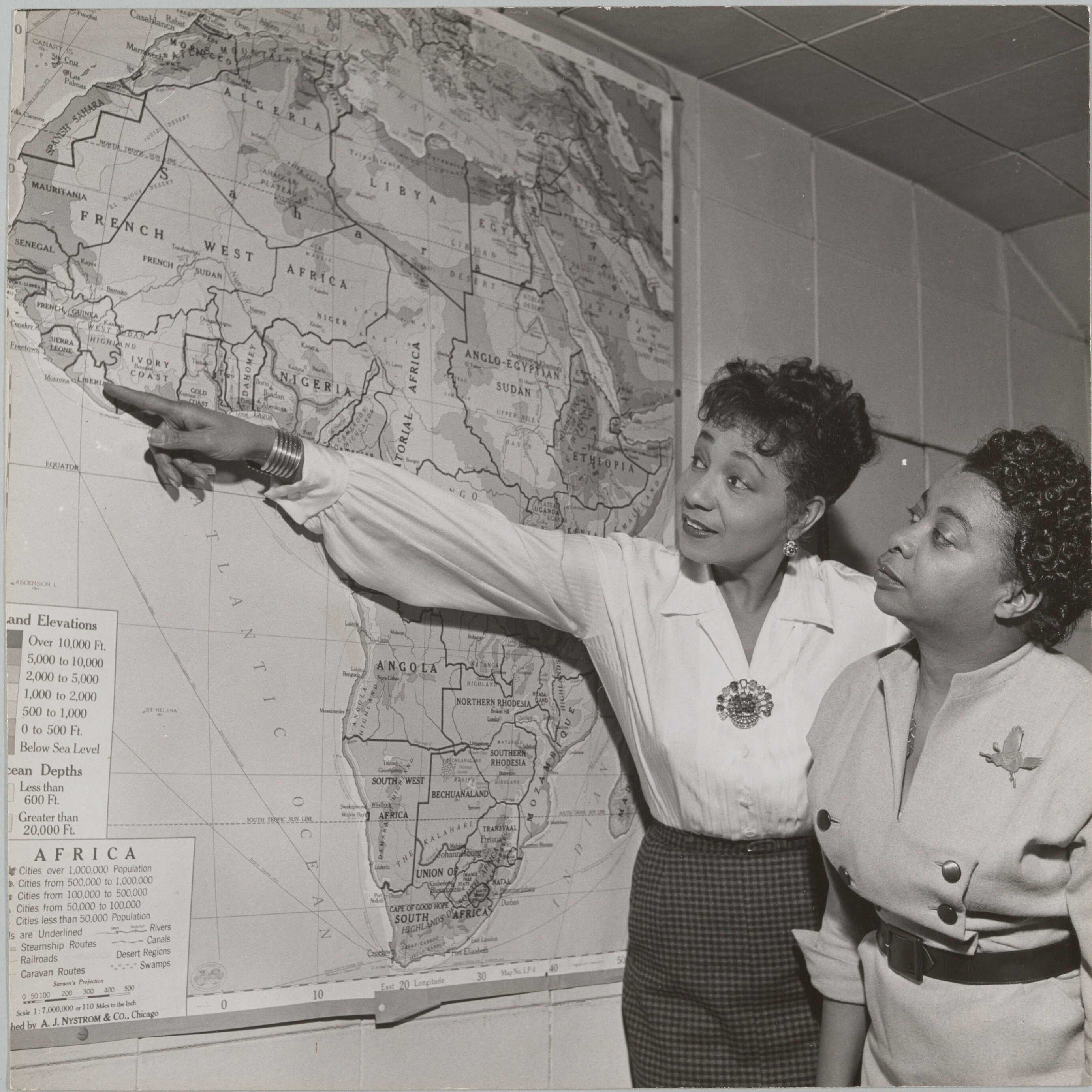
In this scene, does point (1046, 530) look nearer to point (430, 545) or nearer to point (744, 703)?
Answer: point (744, 703)

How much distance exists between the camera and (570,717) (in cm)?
214

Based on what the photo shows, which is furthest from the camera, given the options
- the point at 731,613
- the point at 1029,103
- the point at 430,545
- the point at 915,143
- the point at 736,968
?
the point at 915,143

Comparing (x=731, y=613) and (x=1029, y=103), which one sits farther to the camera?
(x=1029, y=103)

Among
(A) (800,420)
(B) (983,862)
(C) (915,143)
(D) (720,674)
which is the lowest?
(B) (983,862)

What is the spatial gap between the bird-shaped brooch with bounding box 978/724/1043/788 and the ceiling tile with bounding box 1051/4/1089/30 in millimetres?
1270

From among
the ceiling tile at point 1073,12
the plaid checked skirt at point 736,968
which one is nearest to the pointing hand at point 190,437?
the plaid checked skirt at point 736,968

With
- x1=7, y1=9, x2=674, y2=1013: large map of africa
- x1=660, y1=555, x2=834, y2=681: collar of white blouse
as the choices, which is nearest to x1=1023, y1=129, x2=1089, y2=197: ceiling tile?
x1=7, y1=9, x2=674, y2=1013: large map of africa

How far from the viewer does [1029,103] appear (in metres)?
2.42

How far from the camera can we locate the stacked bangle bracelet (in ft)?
5.67

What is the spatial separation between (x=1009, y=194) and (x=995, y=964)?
5.48 feet

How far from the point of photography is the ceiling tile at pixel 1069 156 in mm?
2383

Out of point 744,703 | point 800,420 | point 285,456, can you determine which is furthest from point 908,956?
point 285,456

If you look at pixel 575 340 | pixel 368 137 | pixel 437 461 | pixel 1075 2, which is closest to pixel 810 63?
pixel 1075 2

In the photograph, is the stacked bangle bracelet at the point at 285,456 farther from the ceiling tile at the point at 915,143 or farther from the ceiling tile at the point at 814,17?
the ceiling tile at the point at 915,143
